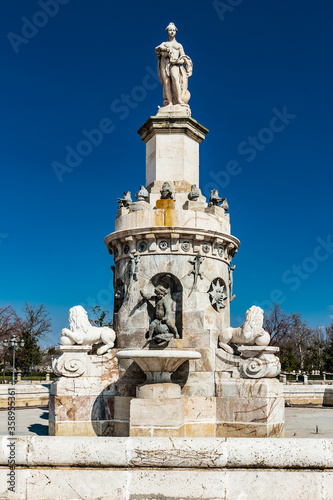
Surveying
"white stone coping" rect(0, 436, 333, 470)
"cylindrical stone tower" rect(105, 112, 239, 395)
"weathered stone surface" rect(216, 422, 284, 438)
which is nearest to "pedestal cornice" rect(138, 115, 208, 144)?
Result: "cylindrical stone tower" rect(105, 112, 239, 395)

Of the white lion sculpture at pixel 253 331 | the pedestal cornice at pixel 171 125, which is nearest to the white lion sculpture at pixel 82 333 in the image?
the white lion sculpture at pixel 253 331

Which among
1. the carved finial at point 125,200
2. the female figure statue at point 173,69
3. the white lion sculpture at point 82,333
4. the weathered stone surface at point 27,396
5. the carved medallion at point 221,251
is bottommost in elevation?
the weathered stone surface at point 27,396

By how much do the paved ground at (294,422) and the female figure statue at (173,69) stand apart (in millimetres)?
9825

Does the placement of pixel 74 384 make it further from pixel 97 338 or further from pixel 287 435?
pixel 287 435

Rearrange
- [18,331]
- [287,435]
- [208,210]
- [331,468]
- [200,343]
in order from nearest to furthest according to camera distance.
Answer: [331,468]
[287,435]
[200,343]
[208,210]
[18,331]

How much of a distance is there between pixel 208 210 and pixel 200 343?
3.68 meters

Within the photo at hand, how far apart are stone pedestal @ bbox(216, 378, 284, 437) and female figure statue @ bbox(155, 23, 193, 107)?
8.60 meters

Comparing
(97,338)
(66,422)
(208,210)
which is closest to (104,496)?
(66,422)

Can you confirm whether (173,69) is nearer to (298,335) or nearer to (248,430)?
(248,430)

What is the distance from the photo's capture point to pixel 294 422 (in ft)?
43.8

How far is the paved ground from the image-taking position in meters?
11.3

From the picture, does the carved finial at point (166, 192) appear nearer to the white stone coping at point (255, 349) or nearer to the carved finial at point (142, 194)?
the carved finial at point (142, 194)

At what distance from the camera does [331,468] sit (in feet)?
20.1

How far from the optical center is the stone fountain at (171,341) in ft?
36.8
